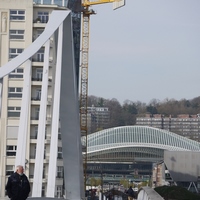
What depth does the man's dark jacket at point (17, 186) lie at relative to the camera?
16766mm

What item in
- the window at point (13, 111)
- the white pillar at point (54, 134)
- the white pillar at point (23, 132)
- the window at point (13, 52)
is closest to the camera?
the white pillar at point (23, 132)

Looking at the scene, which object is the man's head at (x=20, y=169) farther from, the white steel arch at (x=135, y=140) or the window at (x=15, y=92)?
the white steel arch at (x=135, y=140)

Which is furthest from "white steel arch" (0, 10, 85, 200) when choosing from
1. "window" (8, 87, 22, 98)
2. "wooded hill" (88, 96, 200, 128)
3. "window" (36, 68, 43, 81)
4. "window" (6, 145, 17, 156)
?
"wooded hill" (88, 96, 200, 128)

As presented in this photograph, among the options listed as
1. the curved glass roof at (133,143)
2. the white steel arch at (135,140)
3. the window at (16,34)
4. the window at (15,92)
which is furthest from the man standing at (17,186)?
the curved glass roof at (133,143)

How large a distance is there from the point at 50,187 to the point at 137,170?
115 metres

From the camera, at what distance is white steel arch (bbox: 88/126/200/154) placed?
13638 cm

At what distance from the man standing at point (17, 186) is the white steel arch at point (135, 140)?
117m

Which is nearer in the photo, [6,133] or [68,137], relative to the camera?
[68,137]

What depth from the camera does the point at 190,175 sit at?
77.1 m

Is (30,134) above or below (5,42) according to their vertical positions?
below

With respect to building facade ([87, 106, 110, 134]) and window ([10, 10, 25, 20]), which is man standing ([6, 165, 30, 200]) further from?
building facade ([87, 106, 110, 134])

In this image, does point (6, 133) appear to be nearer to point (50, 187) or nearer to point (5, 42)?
point (5, 42)

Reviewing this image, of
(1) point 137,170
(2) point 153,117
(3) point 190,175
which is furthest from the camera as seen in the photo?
(2) point 153,117

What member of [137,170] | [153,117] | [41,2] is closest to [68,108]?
[41,2]
